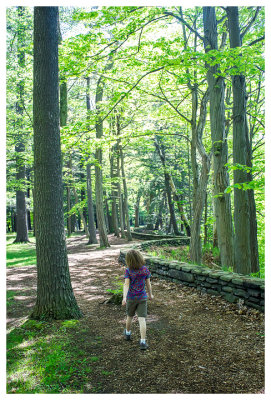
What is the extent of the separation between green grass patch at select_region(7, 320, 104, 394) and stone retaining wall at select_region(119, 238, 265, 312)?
2.66m

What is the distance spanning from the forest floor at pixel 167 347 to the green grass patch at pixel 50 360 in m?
0.01

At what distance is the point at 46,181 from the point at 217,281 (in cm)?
367

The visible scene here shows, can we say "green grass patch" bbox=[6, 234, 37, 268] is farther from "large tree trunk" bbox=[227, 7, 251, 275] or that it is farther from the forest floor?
"large tree trunk" bbox=[227, 7, 251, 275]

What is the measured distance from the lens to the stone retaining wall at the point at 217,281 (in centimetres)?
456

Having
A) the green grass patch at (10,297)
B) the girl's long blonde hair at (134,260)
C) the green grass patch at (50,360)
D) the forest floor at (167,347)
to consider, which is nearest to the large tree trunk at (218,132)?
the forest floor at (167,347)

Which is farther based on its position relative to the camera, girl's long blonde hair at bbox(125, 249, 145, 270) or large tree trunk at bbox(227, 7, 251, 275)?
large tree trunk at bbox(227, 7, 251, 275)

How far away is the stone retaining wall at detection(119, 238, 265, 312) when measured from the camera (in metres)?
4.56

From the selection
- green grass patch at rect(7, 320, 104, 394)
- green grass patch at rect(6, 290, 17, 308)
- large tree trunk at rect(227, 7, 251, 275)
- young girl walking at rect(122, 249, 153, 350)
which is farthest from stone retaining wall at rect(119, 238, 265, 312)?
green grass patch at rect(6, 290, 17, 308)

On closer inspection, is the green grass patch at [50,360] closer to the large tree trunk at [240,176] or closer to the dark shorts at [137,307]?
the dark shorts at [137,307]

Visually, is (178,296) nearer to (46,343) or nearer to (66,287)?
(66,287)

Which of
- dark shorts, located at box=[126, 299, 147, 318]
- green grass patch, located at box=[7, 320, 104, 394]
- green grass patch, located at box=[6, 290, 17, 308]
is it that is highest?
dark shorts, located at box=[126, 299, 147, 318]

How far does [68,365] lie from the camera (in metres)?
3.17

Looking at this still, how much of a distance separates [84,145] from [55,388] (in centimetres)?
579

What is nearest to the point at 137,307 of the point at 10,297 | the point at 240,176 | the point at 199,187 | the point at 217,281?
the point at 217,281
